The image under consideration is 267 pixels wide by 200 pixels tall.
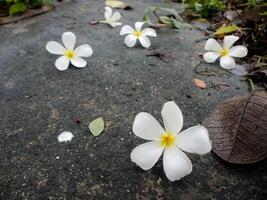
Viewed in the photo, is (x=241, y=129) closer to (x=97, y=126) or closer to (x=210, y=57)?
(x=97, y=126)

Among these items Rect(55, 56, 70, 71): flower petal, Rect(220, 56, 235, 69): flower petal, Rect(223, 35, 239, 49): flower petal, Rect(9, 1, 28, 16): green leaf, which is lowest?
Rect(9, 1, 28, 16): green leaf

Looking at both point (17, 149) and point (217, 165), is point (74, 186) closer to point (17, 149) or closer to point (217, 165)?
point (17, 149)

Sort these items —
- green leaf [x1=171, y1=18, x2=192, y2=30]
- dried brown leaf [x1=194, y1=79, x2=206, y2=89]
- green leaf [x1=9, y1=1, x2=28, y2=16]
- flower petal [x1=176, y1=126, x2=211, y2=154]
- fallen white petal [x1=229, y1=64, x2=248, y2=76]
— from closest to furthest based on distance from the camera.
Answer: flower petal [x1=176, y1=126, x2=211, y2=154] → dried brown leaf [x1=194, y1=79, x2=206, y2=89] → fallen white petal [x1=229, y1=64, x2=248, y2=76] → green leaf [x1=171, y1=18, x2=192, y2=30] → green leaf [x1=9, y1=1, x2=28, y2=16]

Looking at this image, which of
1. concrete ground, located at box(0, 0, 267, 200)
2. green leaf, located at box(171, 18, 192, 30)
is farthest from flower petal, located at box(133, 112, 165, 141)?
green leaf, located at box(171, 18, 192, 30)

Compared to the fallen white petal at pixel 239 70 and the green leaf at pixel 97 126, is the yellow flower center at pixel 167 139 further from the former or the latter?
the fallen white petal at pixel 239 70

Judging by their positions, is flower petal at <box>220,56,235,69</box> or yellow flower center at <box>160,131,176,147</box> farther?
flower petal at <box>220,56,235,69</box>

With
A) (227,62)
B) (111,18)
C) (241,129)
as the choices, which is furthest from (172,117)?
(111,18)

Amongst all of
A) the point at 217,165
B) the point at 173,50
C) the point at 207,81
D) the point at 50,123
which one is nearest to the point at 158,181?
the point at 217,165

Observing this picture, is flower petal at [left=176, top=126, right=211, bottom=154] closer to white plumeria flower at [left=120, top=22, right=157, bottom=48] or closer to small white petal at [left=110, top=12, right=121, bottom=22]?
white plumeria flower at [left=120, top=22, right=157, bottom=48]
